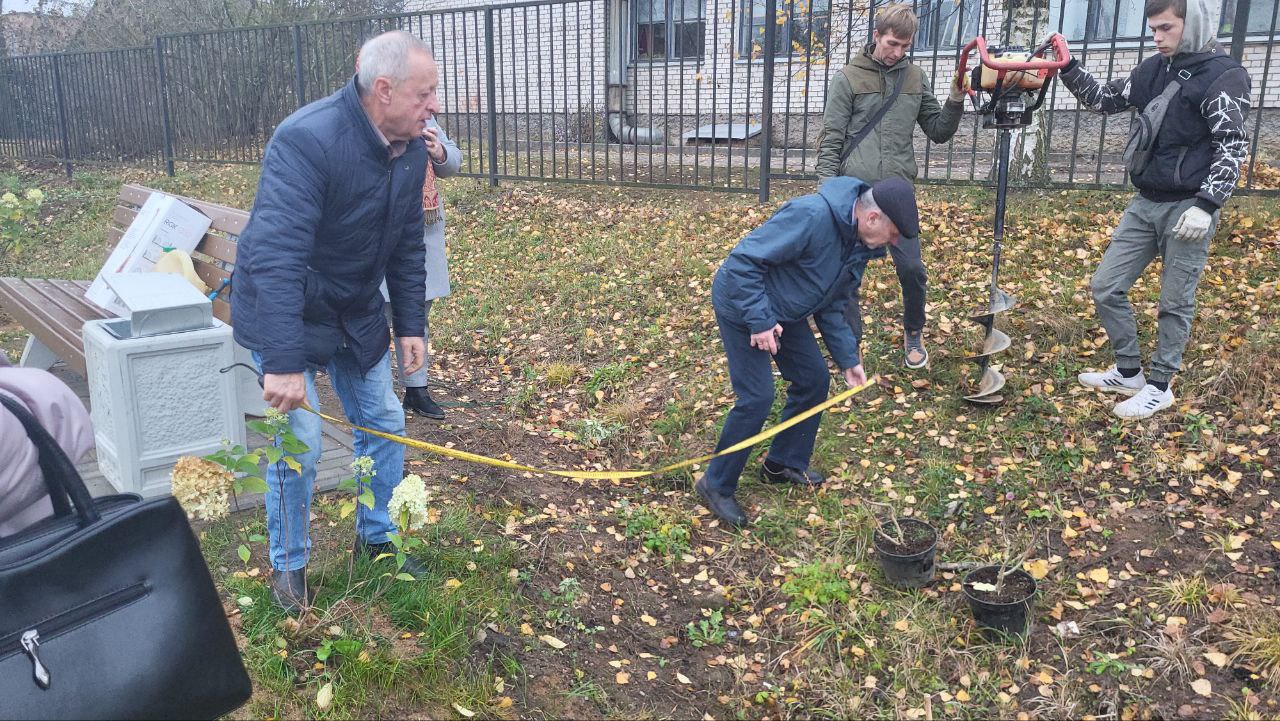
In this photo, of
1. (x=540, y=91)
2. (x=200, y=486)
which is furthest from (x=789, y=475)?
(x=540, y=91)

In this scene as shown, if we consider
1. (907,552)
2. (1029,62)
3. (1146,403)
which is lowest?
(907,552)

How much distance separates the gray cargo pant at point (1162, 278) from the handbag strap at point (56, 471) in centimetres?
436

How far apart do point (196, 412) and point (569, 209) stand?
17.9ft

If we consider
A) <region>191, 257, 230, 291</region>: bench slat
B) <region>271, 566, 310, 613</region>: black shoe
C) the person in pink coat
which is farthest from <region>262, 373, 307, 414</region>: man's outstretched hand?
<region>191, 257, 230, 291</region>: bench slat

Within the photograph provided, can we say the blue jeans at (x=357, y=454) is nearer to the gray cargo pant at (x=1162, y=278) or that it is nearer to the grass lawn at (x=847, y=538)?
the grass lawn at (x=847, y=538)

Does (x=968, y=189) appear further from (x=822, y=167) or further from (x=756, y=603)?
Result: (x=756, y=603)

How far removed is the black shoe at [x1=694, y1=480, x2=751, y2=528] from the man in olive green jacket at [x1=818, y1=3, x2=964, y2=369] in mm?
1304

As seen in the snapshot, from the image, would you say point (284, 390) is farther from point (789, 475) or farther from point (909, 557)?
point (789, 475)

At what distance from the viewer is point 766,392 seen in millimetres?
4070

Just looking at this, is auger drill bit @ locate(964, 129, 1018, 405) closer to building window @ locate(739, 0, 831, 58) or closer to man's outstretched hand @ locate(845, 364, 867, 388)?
man's outstretched hand @ locate(845, 364, 867, 388)

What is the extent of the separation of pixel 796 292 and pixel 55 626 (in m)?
2.87

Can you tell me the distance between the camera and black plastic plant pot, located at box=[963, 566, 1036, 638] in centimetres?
A: 334

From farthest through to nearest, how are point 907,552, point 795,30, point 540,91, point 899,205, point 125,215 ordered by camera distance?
point 795,30 < point 540,91 < point 125,215 < point 907,552 < point 899,205

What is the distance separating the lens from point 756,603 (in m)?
3.80
